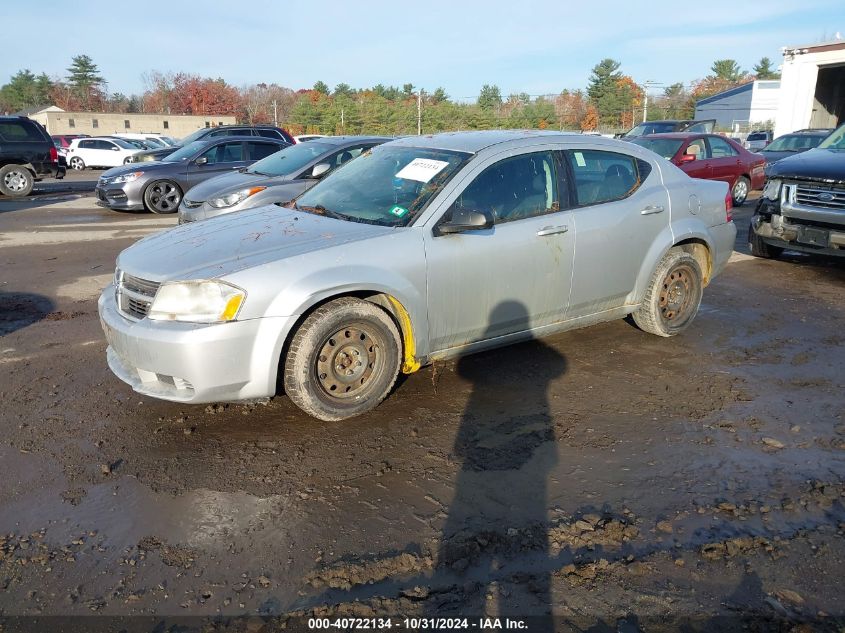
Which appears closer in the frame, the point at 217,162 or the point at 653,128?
the point at 217,162

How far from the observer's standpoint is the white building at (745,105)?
180 feet

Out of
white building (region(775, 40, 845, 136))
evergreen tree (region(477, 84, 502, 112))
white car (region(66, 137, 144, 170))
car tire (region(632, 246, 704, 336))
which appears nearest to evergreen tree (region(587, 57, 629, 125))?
evergreen tree (region(477, 84, 502, 112))

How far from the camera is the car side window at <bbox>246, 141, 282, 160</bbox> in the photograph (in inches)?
574

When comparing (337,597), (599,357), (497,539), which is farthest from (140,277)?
(599,357)

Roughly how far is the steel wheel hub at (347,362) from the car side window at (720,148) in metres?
12.4

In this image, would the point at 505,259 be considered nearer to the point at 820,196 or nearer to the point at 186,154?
the point at 820,196

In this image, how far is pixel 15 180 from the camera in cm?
1755

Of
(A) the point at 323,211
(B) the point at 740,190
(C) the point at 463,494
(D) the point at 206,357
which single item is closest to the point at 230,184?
(A) the point at 323,211

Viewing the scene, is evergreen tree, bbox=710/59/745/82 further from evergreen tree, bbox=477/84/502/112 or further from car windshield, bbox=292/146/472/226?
car windshield, bbox=292/146/472/226

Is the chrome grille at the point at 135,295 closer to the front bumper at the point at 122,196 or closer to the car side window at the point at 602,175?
the car side window at the point at 602,175

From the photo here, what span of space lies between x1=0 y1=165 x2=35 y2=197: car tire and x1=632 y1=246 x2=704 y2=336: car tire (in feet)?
56.8

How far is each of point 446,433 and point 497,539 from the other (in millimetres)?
1120

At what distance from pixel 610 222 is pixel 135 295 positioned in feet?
11.2

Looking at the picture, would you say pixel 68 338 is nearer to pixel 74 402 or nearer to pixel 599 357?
pixel 74 402
